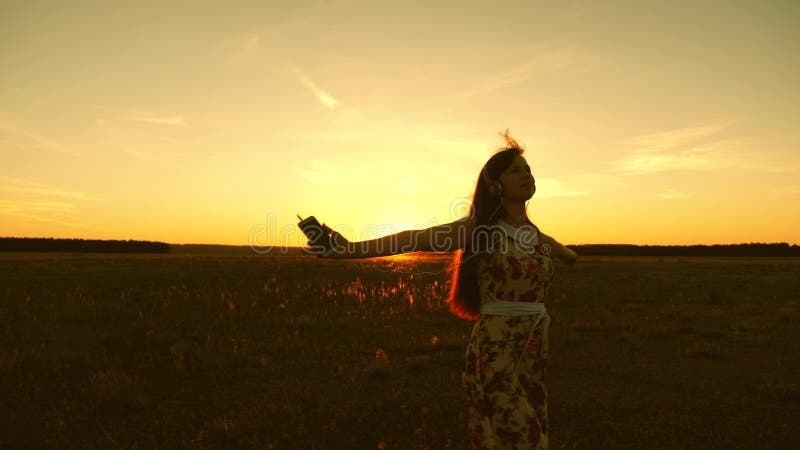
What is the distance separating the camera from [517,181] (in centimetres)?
363

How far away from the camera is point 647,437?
19.4 ft

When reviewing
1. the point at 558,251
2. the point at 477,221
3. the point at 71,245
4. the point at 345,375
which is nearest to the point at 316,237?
the point at 477,221

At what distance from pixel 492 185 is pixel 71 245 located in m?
83.8

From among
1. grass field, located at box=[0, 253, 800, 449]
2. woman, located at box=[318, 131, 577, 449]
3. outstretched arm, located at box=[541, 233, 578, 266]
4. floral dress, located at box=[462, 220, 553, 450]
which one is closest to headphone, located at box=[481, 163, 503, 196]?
woman, located at box=[318, 131, 577, 449]

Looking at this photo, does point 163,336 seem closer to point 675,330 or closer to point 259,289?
point 259,289

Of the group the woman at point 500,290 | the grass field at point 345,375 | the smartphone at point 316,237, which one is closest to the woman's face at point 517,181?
the woman at point 500,290

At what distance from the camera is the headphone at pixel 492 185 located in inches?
142

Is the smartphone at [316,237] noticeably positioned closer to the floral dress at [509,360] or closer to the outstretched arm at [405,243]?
the outstretched arm at [405,243]

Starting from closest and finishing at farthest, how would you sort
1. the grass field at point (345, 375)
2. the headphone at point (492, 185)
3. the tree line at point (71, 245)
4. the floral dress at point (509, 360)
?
the floral dress at point (509, 360)
the headphone at point (492, 185)
the grass field at point (345, 375)
the tree line at point (71, 245)

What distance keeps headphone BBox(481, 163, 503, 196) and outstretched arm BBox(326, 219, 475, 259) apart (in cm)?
33

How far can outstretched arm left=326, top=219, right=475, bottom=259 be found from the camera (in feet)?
10.9

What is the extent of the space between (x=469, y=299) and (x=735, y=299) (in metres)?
18.2

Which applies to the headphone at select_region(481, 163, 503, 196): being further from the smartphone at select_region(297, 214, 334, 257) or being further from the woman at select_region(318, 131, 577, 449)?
the smartphone at select_region(297, 214, 334, 257)

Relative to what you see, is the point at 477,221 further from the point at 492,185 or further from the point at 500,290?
the point at 500,290
